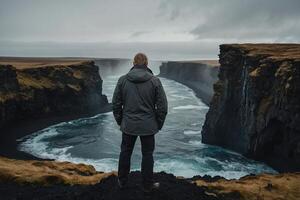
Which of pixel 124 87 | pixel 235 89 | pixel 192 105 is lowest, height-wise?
pixel 192 105

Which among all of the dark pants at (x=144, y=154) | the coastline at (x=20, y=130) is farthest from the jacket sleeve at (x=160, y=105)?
the coastline at (x=20, y=130)

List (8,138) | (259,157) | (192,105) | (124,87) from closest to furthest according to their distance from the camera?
(124,87) < (259,157) < (8,138) < (192,105)

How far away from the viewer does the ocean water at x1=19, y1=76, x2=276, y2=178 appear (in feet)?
131

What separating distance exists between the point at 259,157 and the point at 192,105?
191 feet

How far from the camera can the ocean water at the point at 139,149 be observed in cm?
4003

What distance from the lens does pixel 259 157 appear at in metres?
41.5

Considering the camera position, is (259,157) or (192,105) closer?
(259,157)

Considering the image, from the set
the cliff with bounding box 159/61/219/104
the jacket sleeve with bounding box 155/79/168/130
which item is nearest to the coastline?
the jacket sleeve with bounding box 155/79/168/130

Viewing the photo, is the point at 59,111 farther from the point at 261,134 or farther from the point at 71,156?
the point at 261,134

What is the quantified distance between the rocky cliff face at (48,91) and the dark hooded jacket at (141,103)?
4749cm

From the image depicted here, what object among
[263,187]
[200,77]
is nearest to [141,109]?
[263,187]

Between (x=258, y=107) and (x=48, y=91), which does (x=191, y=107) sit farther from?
(x=258, y=107)

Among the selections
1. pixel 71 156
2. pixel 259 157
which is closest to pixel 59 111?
pixel 71 156

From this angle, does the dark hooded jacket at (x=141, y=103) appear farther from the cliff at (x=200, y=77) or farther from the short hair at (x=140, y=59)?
the cliff at (x=200, y=77)
